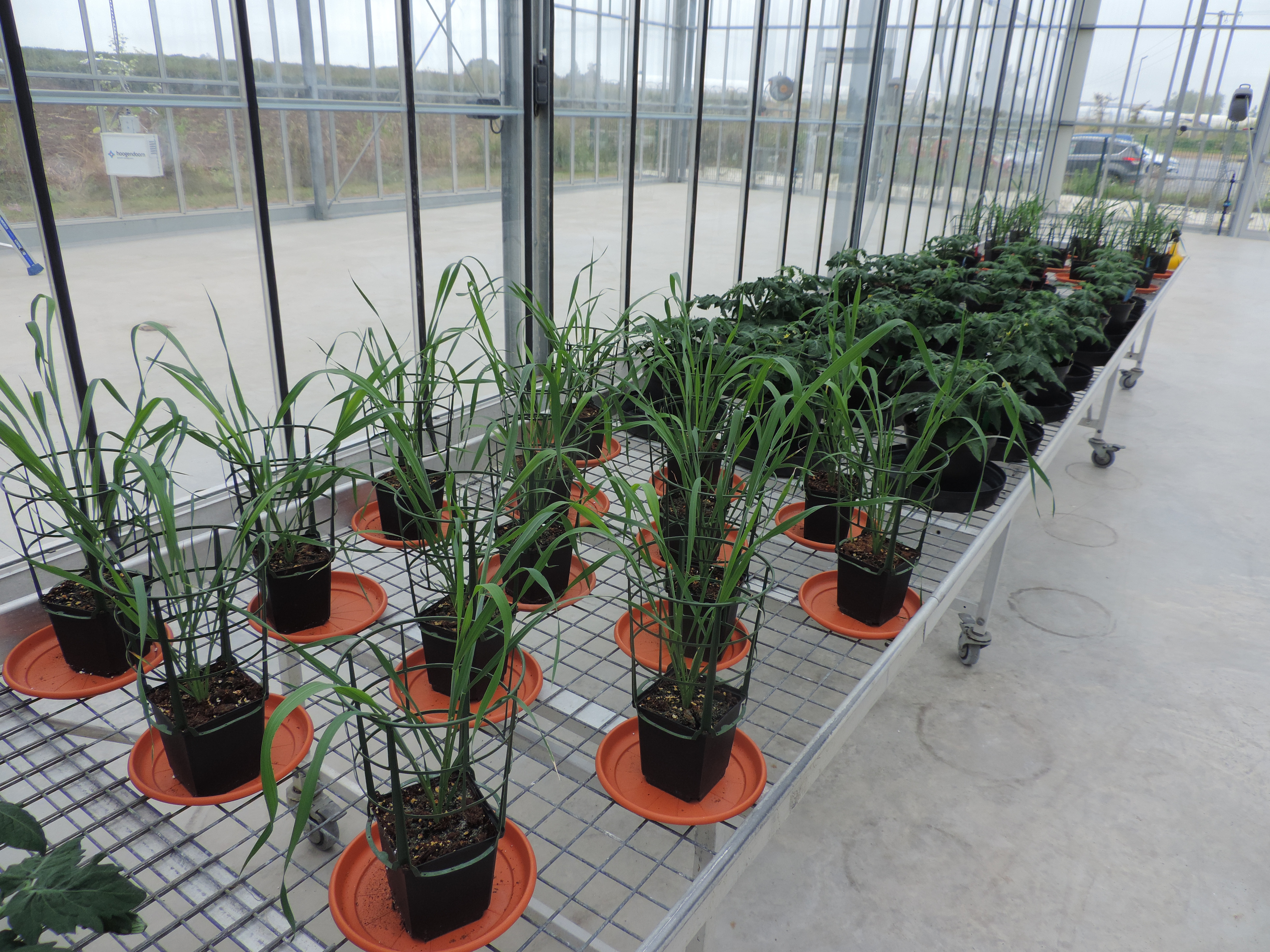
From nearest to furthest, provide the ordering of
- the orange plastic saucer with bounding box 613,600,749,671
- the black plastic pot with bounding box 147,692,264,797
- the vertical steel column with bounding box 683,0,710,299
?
1. the black plastic pot with bounding box 147,692,264,797
2. the orange plastic saucer with bounding box 613,600,749,671
3. the vertical steel column with bounding box 683,0,710,299

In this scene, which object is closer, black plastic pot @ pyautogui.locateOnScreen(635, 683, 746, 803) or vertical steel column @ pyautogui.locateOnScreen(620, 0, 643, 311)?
black plastic pot @ pyautogui.locateOnScreen(635, 683, 746, 803)

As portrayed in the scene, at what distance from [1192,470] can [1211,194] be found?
9732 mm

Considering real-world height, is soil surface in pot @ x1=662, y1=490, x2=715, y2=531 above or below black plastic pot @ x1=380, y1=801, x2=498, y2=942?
above

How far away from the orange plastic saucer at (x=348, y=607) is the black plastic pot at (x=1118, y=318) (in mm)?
3314

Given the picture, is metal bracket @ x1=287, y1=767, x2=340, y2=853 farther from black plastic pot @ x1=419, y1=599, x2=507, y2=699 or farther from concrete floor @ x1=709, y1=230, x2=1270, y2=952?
concrete floor @ x1=709, y1=230, x2=1270, y2=952

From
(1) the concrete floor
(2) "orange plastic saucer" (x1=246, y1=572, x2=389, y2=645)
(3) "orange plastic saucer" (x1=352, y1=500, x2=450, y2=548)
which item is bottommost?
(1) the concrete floor

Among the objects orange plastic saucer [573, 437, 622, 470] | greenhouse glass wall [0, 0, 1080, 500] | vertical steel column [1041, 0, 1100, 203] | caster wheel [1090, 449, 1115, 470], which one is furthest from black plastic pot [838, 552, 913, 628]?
vertical steel column [1041, 0, 1100, 203]

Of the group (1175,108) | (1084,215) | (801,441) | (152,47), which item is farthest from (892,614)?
(1175,108)

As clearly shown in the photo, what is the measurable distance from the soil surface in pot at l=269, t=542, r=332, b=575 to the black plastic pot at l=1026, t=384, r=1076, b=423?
2.07m

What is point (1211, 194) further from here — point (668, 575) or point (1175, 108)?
point (668, 575)

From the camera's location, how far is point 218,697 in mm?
1073

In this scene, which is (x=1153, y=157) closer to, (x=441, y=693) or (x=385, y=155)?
(x=385, y=155)

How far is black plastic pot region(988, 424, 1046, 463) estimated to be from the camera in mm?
2188

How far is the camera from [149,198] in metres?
1.95
